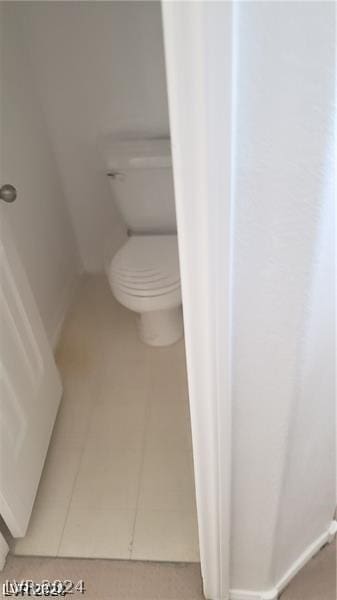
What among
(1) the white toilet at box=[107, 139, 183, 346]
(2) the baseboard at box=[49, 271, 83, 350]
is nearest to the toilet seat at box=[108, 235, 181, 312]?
(1) the white toilet at box=[107, 139, 183, 346]

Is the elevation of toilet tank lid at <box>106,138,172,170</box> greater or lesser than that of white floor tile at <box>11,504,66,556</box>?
greater

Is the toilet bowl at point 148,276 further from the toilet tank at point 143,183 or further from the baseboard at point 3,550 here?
the baseboard at point 3,550

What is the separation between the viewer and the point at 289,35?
0.45 m

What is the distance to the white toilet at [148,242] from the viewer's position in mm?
1621

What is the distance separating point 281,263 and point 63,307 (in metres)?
1.61

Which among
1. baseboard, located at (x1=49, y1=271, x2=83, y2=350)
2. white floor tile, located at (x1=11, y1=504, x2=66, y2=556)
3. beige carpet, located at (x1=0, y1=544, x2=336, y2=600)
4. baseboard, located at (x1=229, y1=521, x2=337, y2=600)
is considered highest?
baseboard, located at (x1=49, y1=271, x2=83, y2=350)

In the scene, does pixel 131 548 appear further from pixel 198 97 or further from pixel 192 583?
pixel 198 97

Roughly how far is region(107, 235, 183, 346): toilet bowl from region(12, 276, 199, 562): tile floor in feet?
0.76

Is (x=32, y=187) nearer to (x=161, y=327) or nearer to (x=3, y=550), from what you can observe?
(x=161, y=327)

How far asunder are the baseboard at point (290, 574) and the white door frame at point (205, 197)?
539 mm

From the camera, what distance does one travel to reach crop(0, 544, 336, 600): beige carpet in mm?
1195

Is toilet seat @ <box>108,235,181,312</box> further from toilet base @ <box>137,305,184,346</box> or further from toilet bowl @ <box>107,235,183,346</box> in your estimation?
toilet base @ <box>137,305,184,346</box>

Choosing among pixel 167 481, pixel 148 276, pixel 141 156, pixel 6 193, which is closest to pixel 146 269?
pixel 148 276

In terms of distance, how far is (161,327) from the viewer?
72.8 inches
